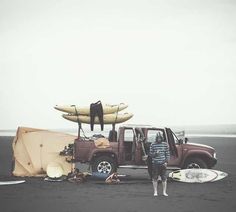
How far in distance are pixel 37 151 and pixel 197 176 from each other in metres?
5.87

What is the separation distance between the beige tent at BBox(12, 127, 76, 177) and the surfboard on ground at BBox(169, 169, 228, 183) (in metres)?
3.96

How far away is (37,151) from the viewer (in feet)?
50.8

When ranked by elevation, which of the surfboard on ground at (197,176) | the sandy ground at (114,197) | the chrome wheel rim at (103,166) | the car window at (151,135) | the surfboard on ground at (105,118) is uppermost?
the surfboard on ground at (105,118)

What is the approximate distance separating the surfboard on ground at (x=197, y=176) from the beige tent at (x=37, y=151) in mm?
3963

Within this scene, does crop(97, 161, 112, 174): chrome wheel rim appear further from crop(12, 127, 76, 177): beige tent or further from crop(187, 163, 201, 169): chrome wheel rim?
crop(187, 163, 201, 169): chrome wheel rim

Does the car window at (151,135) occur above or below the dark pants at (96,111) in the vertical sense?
below

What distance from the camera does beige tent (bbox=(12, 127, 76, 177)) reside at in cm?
1535

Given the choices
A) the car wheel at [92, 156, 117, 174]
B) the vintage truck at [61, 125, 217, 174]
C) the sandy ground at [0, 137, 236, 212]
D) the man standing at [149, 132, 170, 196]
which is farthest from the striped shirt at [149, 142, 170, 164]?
the car wheel at [92, 156, 117, 174]

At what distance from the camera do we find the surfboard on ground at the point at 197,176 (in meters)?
14.1

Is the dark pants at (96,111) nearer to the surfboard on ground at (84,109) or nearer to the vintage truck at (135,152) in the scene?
the surfboard on ground at (84,109)

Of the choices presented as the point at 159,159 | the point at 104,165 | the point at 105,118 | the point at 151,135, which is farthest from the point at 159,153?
the point at 105,118

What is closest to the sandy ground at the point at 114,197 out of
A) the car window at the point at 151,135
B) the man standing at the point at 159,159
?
the man standing at the point at 159,159

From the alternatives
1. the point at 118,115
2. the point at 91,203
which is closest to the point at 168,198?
the point at 91,203

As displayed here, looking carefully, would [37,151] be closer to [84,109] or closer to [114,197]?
[84,109]
